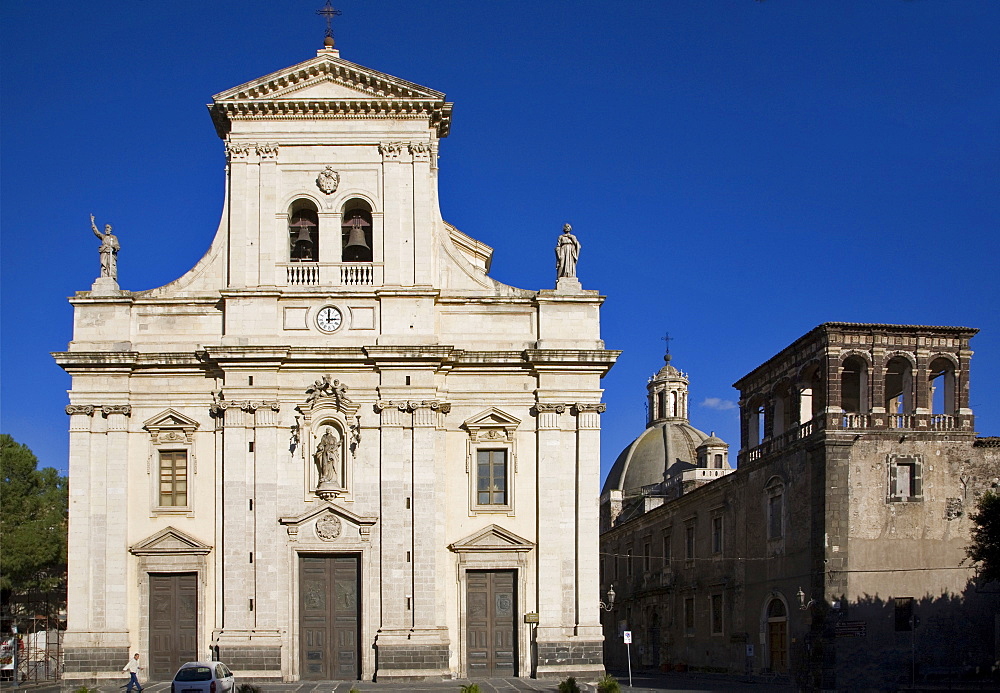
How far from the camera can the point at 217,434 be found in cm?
3366

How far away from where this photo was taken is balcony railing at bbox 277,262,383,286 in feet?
113

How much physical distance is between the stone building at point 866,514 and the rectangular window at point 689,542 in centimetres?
840

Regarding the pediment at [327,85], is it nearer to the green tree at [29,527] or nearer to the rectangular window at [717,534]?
the rectangular window at [717,534]

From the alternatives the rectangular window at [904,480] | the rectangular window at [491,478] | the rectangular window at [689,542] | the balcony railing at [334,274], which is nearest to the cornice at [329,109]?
→ the balcony railing at [334,274]

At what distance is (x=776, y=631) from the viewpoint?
4016 cm

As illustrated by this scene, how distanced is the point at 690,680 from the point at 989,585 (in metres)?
11.7

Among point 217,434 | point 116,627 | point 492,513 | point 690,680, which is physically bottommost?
point 690,680

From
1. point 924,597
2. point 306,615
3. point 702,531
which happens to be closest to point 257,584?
point 306,615

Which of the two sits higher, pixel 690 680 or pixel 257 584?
pixel 257 584

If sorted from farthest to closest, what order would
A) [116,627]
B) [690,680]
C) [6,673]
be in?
[690,680]
[6,673]
[116,627]

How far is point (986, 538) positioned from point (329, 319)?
809 inches

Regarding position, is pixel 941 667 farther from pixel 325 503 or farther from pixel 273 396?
pixel 273 396

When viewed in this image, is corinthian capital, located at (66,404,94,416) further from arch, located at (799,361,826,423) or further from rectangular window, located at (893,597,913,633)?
rectangular window, located at (893,597,913,633)

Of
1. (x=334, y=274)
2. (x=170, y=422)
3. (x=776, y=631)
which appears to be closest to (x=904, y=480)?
(x=776, y=631)
